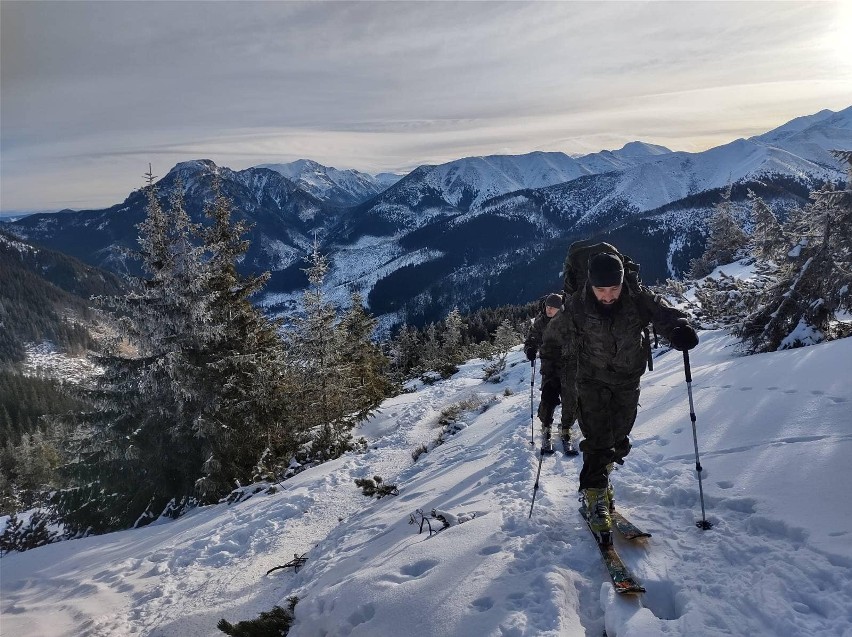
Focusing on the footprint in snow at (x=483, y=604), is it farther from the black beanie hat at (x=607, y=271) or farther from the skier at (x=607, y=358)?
the black beanie hat at (x=607, y=271)

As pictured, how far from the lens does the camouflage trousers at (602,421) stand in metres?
4.38

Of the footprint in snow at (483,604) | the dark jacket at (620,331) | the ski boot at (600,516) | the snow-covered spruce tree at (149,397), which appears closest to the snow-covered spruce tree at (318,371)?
the snow-covered spruce tree at (149,397)

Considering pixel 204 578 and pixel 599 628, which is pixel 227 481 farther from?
pixel 599 628

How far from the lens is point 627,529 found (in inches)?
170

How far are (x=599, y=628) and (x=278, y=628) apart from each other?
3050 millimetres

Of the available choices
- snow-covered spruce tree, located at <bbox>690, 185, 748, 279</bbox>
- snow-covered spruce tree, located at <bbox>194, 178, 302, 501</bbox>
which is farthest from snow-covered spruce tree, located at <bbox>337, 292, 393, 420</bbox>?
snow-covered spruce tree, located at <bbox>690, 185, 748, 279</bbox>

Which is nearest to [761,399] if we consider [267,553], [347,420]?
[267,553]

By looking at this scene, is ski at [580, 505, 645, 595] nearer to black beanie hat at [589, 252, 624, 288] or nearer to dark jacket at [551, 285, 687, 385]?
dark jacket at [551, 285, 687, 385]

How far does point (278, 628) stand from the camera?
14.8ft

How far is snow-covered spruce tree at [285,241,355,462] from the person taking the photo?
1540 cm

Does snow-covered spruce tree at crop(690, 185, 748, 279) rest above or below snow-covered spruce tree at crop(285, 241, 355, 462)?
above

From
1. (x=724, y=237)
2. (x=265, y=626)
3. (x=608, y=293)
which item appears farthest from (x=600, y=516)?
(x=724, y=237)

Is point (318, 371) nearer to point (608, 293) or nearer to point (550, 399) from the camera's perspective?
point (550, 399)

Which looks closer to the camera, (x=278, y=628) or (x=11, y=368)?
(x=278, y=628)
